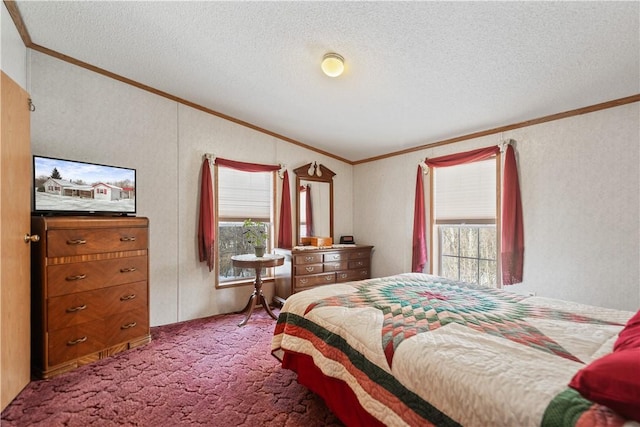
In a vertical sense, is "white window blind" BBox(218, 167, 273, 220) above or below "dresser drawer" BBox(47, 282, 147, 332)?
above

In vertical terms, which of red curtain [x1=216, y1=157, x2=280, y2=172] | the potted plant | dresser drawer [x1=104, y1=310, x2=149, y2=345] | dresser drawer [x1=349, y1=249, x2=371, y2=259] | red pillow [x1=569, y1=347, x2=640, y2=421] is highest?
red curtain [x1=216, y1=157, x2=280, y2=172]

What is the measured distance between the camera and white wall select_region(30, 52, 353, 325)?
2.77m

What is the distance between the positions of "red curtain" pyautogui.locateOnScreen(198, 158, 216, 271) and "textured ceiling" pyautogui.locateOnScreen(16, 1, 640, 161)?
0.99 m

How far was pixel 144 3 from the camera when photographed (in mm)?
2107

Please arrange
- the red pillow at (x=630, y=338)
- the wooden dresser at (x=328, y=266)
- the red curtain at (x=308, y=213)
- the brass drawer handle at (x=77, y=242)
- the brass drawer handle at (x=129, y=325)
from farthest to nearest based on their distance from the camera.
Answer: the red curtain at (x=308, y=213), the wooden dresser at (x=328, y=266), the brass drawer handle at (x=129, y=325), the brass drawer handle at (x=77, y=242), the red pillow at (x=630, y=338)

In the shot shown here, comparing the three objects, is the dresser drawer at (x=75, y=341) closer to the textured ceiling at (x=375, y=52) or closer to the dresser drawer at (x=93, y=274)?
the dresser drawer at (x=93, y=274)

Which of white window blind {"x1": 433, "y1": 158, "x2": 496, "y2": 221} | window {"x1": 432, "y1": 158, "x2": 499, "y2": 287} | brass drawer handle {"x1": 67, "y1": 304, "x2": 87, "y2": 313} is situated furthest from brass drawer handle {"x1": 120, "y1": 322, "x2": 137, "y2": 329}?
white window blind {"x1": 433, "y1": 158, "x2": 496, "y2": 221}

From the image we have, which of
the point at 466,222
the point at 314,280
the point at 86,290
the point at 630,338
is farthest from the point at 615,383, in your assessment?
the point at 314,280

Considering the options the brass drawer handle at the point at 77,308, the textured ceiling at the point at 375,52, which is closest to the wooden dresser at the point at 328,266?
the textured ceiling at the point at 375,52

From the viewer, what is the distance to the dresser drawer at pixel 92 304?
87.9 inches

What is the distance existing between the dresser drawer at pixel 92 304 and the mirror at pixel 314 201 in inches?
88.1

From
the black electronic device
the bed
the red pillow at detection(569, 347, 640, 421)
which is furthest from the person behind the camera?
the black electronic device

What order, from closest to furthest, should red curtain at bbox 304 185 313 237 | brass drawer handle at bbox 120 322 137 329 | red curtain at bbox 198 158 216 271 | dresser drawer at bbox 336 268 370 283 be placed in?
brass drawer handle at bbox 120 322 137 329 → red curtain at bbox 198 158 216 271 → dresser drawer at bbox 336 268 370 283 → red curtain at bbox 304 185 313 237

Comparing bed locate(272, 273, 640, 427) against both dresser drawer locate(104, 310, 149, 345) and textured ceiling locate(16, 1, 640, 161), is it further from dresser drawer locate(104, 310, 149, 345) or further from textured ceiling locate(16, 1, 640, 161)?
textured ceiling locate(16, 1, 640, 161)
